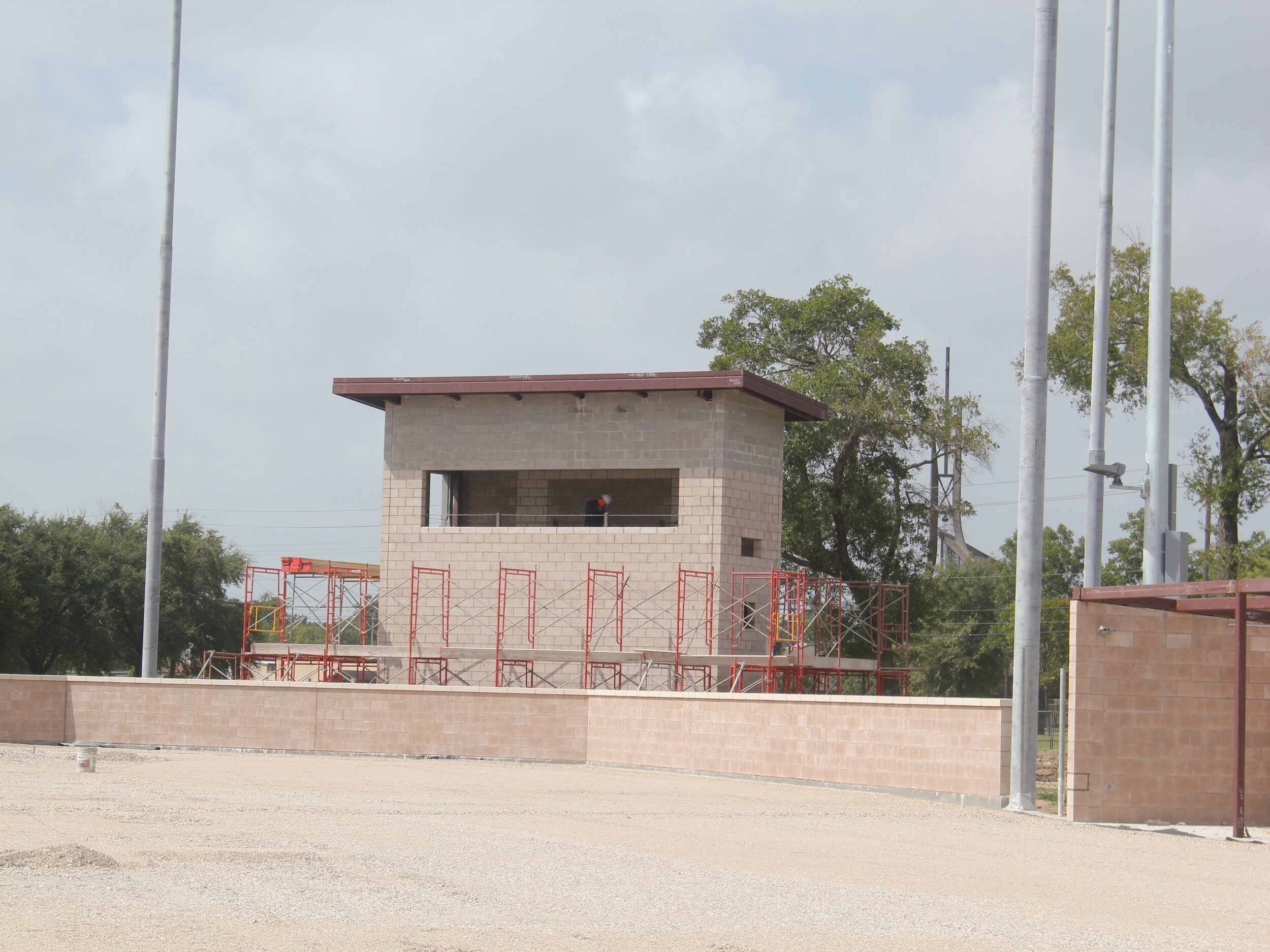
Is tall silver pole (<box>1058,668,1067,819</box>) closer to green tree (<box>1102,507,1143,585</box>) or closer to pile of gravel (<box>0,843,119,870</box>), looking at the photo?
pile of gravel (<box>0,843,119,870</box>)

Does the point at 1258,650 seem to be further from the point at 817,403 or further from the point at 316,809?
the point at 817,403

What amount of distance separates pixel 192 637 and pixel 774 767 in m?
44.1

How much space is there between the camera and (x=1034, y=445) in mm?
18266

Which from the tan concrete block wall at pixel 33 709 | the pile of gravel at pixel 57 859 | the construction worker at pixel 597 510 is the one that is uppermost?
the construction worker at pixel 597 510

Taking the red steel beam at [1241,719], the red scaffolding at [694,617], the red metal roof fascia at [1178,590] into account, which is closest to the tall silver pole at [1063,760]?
the red metal roof fascia at [1178,590]

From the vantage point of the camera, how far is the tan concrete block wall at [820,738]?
18.4 metres

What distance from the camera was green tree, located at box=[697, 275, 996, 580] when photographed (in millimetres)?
43406

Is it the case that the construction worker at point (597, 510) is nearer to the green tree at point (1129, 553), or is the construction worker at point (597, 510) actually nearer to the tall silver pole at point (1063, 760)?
the tall silver pole at point (1063, 760)

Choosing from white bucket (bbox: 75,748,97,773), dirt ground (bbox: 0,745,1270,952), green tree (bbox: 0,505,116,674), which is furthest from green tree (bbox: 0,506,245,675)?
dirt ground (bbox: 0,745,1270,952)

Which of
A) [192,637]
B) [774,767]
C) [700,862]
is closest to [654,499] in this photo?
[774,767]

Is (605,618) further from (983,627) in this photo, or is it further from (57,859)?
(983,627)

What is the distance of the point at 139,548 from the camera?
56.8 meters

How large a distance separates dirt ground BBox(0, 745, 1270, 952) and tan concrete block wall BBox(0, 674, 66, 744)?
10.6 meters

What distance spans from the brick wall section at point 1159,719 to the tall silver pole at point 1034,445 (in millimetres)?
984
